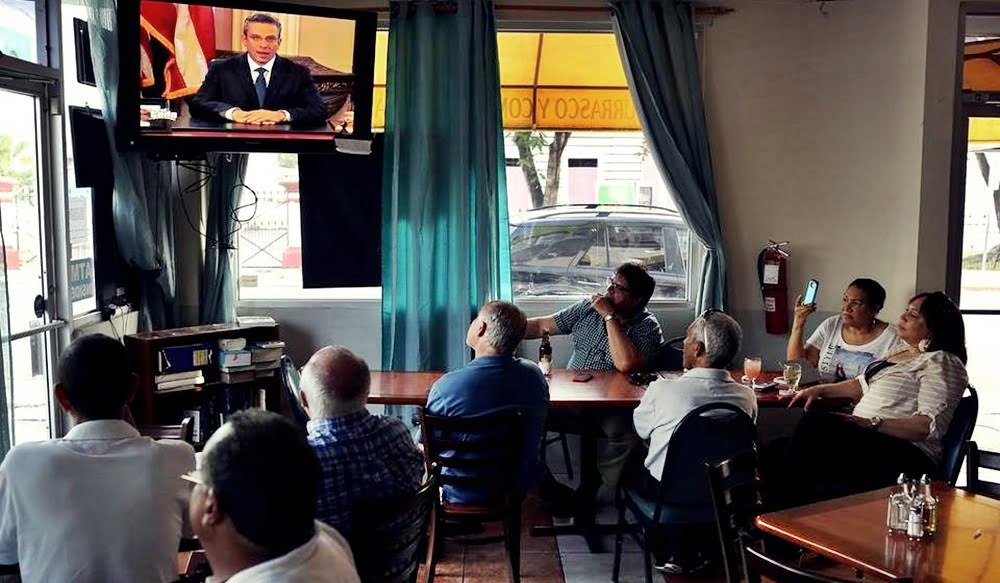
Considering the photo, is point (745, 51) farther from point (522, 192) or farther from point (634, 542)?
point (634, 542)

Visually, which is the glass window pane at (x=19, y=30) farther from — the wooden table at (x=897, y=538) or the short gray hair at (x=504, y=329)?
the wooden table at (x=897, y=538)

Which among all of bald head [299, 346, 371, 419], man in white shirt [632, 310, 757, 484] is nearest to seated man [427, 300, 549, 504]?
man in white shirt [632, 310, 757, 484]

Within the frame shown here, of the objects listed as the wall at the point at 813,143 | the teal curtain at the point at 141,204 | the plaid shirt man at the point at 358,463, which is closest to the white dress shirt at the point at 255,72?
the teal curtain at the point at 141,204

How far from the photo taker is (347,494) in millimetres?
2410

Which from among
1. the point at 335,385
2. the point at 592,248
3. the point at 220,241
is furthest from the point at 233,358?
the point at 335,385

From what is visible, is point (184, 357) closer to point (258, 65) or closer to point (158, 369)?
point (158, 369)

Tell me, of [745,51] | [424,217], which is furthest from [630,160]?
[424,217]

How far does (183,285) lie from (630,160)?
103 inches

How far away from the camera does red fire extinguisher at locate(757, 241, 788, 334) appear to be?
505cm

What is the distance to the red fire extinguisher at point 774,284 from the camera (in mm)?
5055

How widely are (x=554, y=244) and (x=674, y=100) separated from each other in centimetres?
104

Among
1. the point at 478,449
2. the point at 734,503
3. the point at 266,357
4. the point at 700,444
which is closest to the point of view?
the point at 734,503

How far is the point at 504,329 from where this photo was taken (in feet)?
11.4

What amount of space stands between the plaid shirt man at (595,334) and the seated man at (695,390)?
1.01 metres
